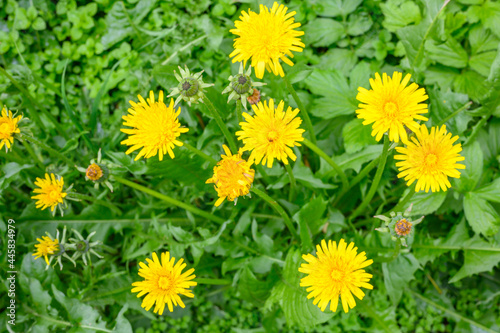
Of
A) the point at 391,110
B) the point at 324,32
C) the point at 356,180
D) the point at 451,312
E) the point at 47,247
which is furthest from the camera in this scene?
the point at 324,32

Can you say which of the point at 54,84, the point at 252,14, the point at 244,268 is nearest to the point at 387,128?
the point at 252,14

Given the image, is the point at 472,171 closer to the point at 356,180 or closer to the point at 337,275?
the point at 356,180

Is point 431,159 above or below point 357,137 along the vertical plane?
below

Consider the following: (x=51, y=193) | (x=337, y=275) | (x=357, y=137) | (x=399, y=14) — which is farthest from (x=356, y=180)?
(x=51, y=193)

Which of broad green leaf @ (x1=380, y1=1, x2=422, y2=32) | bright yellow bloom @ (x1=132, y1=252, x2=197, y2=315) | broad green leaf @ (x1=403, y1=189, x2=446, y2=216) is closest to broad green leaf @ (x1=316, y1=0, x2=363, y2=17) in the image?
broad green leaf @ (x1=380, y1=1, x2=422, y2=32)

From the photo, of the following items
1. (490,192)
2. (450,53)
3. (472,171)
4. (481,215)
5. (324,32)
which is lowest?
(481,215)

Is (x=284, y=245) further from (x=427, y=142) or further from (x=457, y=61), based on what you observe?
(x=457, y=61)

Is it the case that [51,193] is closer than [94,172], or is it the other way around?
[94,172]
